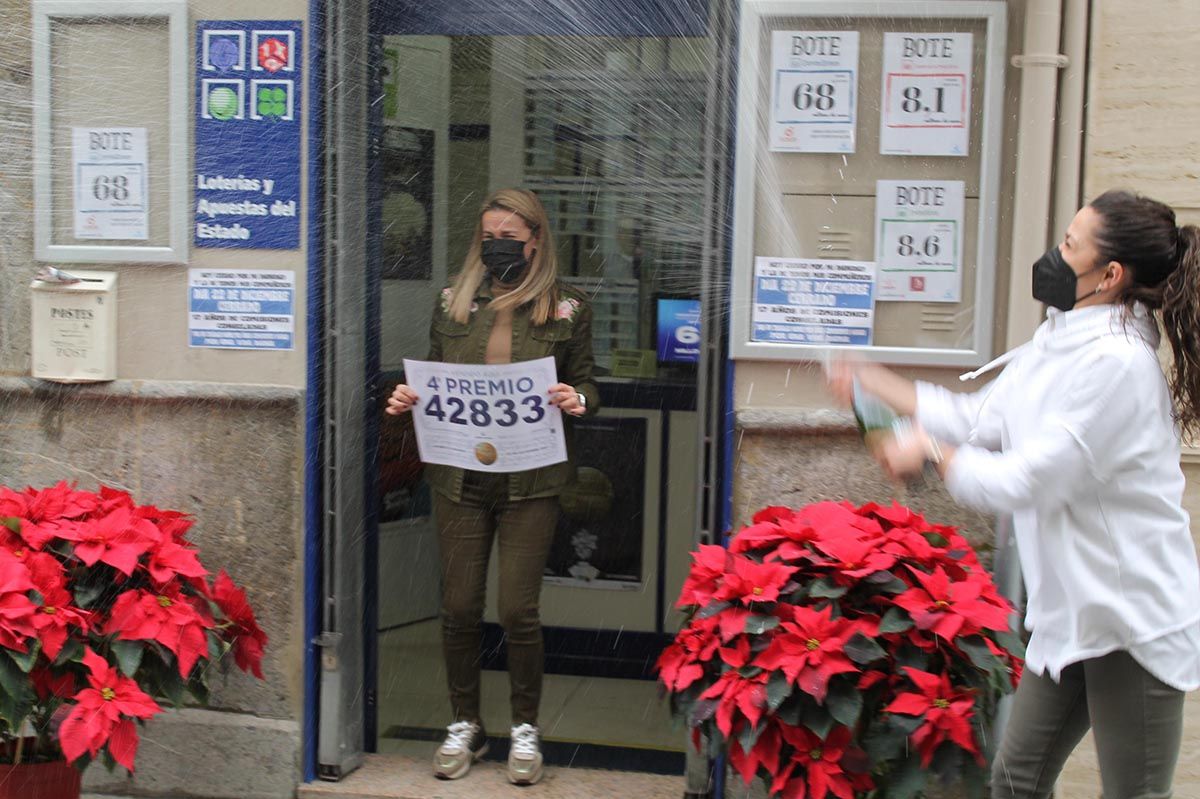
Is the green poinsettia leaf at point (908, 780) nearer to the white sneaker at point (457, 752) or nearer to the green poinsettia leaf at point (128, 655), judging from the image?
the white sneaker at point (457, 752)

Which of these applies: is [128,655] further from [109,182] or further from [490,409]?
[109,182]

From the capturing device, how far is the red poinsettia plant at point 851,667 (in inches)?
138

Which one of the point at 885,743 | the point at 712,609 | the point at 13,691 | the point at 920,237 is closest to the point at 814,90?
the point at 920,237

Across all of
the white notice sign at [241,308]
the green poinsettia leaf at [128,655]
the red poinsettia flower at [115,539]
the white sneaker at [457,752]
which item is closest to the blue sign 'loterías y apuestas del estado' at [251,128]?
the white notice sign at [241,308]

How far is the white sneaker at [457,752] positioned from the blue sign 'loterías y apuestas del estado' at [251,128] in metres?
1.75

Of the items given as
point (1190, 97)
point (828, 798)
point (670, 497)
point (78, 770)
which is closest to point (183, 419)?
point (78, 770)

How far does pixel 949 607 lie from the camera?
3.54m

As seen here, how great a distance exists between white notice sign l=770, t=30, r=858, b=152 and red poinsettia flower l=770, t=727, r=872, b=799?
1.85 metres

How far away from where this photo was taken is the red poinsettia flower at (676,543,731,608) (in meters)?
3.79

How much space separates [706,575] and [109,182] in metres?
2.55

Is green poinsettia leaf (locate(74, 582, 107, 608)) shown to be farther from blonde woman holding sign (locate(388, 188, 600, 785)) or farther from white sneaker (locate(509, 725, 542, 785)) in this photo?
white sneaker (locate(509, 725, 542, 785))

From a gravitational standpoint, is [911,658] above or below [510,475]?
below

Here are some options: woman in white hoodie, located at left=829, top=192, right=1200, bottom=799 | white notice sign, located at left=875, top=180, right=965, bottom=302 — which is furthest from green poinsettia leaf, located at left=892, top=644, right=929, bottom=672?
white notice sign, located at left=875, top=180, right=965, bottom=302

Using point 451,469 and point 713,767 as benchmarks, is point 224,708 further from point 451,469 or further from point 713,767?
point 713,767
